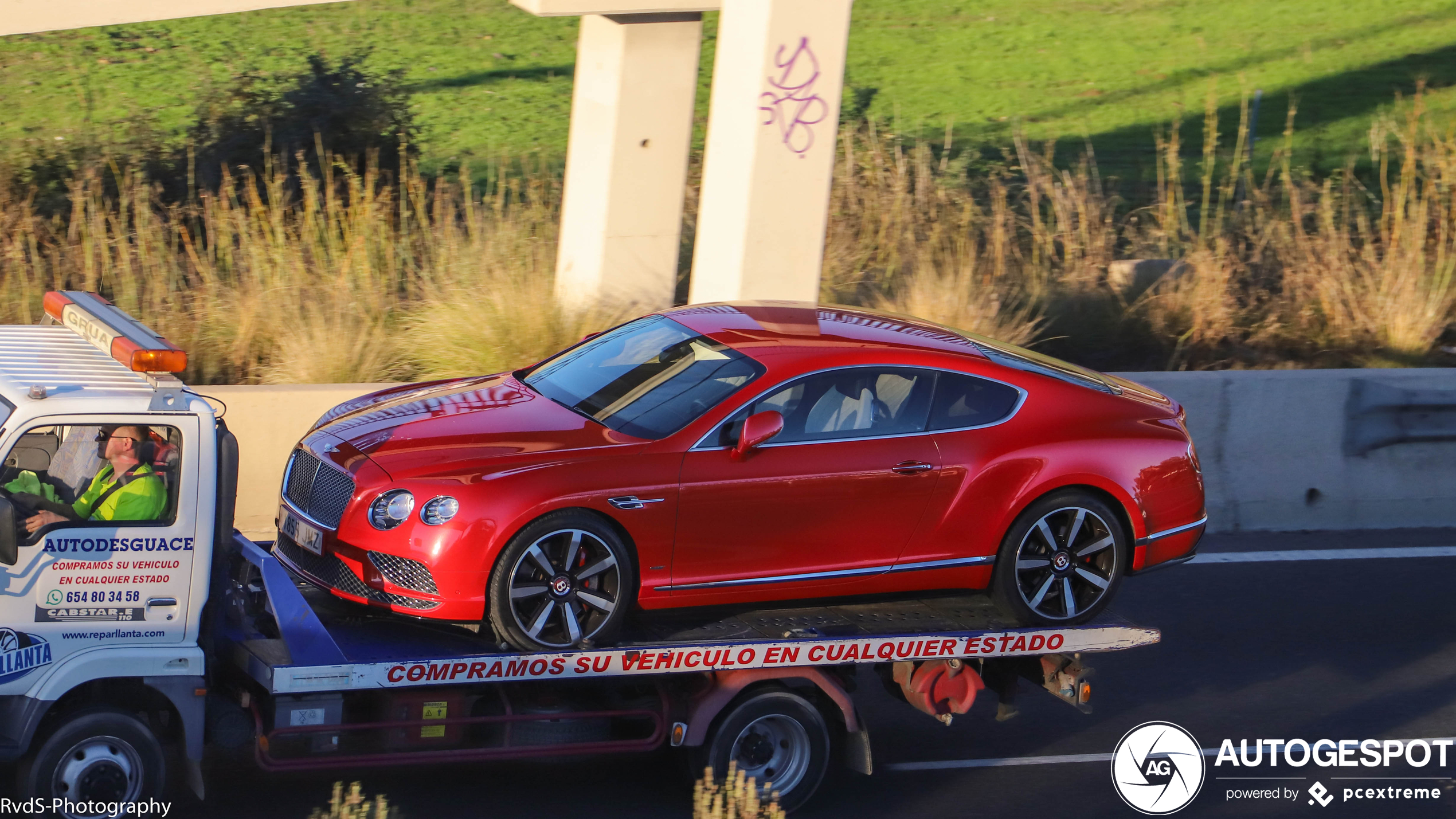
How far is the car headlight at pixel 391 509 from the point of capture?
602cm

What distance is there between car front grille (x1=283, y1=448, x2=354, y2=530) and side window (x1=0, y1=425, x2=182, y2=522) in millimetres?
839

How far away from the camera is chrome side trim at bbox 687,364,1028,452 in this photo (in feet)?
21.3

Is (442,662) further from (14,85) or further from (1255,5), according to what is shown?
(1255,5)

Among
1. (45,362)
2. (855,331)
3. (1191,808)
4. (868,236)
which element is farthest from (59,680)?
(868,236)

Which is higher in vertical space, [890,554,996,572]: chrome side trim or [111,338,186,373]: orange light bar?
[111,338,186,373]: orange light bar

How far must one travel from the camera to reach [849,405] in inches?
267

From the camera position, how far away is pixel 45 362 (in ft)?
19.0

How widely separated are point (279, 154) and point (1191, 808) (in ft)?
36.5

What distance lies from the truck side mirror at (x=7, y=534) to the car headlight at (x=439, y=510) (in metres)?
1.49

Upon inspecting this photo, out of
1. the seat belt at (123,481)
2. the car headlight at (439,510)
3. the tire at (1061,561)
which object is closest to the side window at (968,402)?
the tire at (1061,561)

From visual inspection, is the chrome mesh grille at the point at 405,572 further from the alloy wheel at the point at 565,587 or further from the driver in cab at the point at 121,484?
the driver in cab at the point at 121,484

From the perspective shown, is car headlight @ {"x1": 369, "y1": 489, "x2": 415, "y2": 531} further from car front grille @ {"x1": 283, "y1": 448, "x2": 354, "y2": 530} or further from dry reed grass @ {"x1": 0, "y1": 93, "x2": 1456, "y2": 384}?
dry reed grass @ {"x1": 0, "y1": 93, "x2": 1456, "y2": 384}

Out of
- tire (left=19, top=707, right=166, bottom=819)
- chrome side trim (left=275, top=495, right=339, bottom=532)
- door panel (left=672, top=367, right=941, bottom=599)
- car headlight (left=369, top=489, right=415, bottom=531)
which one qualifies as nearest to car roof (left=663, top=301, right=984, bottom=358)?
door panel (left=672, top=367, right=941, bottom=599)

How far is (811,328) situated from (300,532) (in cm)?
255
